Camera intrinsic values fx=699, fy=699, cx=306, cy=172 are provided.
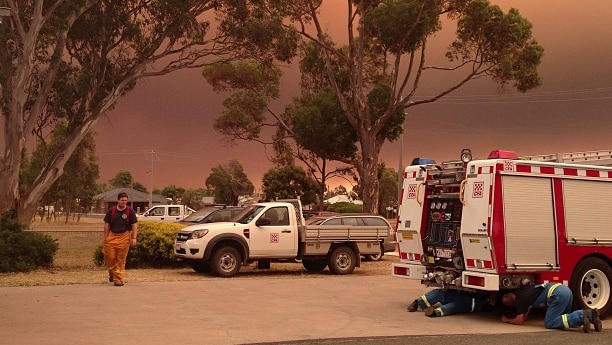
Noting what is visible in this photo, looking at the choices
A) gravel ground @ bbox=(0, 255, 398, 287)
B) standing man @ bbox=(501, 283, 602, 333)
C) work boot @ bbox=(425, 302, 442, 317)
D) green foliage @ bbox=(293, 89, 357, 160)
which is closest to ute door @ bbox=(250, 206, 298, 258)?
gravel ground @ bbox=(0, 255, 398, 287)

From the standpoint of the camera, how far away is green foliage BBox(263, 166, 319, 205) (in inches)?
2456

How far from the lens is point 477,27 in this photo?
112 ft

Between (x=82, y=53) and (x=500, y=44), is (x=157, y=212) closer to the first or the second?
(x=82, y=53)

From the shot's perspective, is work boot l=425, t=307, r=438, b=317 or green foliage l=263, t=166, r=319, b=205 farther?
green foliage l=263, t=166, r=319, b=205

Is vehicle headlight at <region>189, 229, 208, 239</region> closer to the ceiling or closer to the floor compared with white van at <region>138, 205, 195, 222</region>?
Result: closer to the floor

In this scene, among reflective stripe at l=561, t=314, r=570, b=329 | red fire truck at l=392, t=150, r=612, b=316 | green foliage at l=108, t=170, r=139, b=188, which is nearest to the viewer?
reflective stripe at l=561, t=314, r=570, b=329

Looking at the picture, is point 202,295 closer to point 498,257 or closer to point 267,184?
point 498,257

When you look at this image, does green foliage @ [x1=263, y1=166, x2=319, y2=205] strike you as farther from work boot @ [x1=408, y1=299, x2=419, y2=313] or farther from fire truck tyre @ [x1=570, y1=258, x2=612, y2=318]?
fire truck tyre @ [x1=570, y1=258, x2=612, y2=318]

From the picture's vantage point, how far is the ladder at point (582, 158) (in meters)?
13.2

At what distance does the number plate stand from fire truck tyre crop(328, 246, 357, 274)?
293 inches

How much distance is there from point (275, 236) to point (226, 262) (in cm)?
149

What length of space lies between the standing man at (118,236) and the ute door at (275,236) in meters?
3.92

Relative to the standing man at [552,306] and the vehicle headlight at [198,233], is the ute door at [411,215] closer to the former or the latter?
the standing man at [552,306]

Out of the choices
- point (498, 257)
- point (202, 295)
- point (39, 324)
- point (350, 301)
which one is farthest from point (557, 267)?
point (39, 324)
